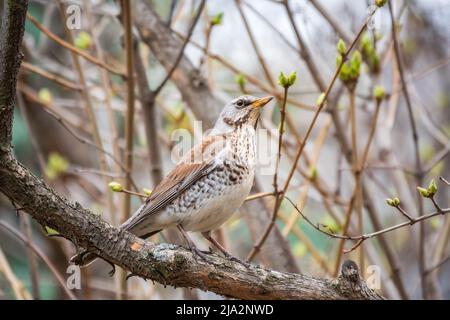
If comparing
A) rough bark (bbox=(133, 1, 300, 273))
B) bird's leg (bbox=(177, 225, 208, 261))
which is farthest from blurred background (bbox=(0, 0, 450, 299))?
bird's leg (bbox=(177, 225, 208, 261))

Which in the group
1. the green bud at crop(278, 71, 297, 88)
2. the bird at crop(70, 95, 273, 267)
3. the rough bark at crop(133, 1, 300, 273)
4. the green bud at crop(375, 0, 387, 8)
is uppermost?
the rough bark at crop(133, 1, 300, 273)

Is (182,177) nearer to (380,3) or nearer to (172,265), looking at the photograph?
(172,265)

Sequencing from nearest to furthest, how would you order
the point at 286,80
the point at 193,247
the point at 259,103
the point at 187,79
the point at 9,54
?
1. the point at 9,54
2. the point at 286,80
3. the point at 193,247
4. the point at 259,103
5. the point at 187,79

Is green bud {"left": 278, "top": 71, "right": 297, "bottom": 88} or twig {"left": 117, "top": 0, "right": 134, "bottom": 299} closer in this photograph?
green bud {"left": 278, "top": 71, "right": 297, "bottom": 88}

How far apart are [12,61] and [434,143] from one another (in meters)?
6.10

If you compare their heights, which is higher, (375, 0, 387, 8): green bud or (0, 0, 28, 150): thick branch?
(375, 0, 387, 8): green bud

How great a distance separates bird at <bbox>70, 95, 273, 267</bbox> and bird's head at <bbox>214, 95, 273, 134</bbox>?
0.48 feet

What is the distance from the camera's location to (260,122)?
4.70 meters

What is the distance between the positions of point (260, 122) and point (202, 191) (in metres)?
1.07

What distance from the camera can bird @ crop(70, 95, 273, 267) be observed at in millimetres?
3738

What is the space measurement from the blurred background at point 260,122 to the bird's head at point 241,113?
0.19 m

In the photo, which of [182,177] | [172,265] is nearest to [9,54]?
[172,265]

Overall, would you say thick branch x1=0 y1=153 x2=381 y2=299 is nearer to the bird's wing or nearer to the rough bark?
the bird's wing
